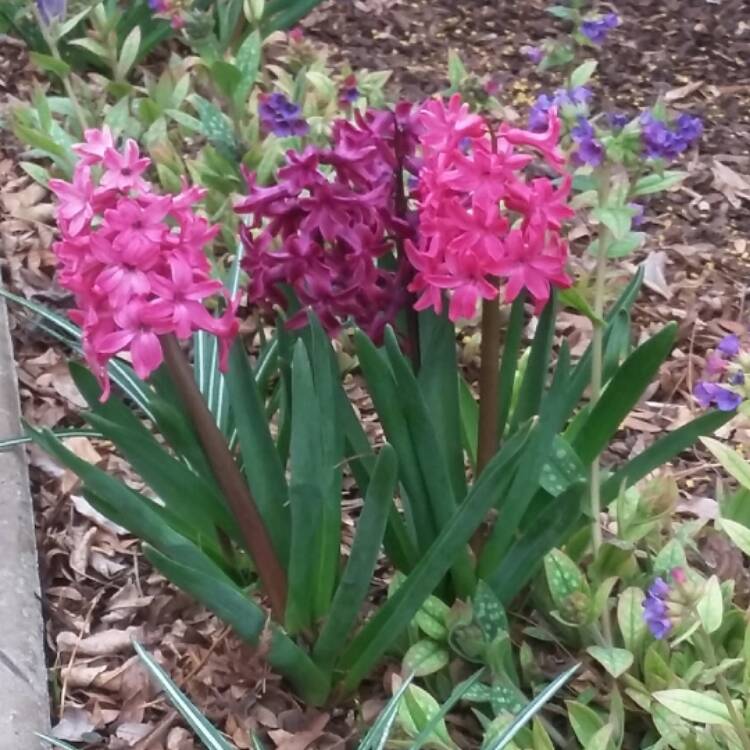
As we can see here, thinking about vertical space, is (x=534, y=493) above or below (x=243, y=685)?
above

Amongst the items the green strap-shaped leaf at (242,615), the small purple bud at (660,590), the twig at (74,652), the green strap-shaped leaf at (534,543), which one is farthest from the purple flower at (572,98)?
the twig at (74,652)

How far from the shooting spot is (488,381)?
119 cm

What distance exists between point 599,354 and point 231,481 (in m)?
0.46

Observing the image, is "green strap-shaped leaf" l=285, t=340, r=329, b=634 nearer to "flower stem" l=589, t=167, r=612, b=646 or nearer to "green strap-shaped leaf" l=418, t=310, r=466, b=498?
"green strap-shaped leaf" l=418, t=310, r=466, b=498

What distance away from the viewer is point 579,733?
117 cm

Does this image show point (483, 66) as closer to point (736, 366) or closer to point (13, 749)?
point (736, 366)

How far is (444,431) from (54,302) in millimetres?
1040

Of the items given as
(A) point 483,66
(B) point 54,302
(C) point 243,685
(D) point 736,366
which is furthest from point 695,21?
(C) point 243,685

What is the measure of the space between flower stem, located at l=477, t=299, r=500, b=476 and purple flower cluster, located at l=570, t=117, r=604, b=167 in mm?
175

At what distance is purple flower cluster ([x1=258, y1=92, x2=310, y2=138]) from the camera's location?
70.6 inches

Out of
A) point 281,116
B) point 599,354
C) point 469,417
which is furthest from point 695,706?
point 281,116

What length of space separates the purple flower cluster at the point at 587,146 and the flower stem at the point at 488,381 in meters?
0.18

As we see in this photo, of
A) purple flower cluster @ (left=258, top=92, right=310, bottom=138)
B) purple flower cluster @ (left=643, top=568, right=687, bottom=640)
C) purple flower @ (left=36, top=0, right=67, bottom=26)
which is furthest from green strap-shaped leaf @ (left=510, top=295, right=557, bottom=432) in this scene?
purple flower @ (left=36, top=0, right=67, bottom=26)

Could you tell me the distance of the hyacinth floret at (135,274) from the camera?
0.91m
